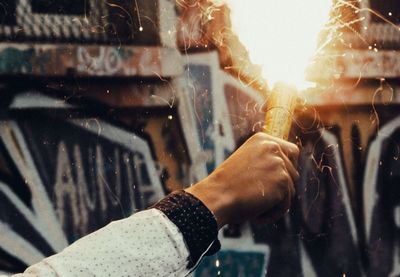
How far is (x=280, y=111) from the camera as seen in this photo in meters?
1.49

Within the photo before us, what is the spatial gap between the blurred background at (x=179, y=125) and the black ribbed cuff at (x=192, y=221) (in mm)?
848

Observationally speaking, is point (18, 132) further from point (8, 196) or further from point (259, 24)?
point (259, 24)

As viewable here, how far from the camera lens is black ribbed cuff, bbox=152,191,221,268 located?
1074mm

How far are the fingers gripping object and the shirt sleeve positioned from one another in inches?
16.4

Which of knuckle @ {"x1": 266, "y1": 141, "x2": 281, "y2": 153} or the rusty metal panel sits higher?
the rusty metal panel

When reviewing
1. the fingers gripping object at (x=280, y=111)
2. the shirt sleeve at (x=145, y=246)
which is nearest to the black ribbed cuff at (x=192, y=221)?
the shirt sleeve at (x=145, y=246)

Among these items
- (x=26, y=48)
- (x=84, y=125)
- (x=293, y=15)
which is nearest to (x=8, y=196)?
(x=84, y=125)

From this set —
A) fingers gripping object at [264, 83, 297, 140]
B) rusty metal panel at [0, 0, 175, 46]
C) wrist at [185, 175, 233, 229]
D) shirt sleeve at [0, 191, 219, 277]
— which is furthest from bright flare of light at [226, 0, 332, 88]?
shirt sleeve at [0, 191, 219, 277]

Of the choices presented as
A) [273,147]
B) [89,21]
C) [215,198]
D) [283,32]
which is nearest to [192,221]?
[215,198]

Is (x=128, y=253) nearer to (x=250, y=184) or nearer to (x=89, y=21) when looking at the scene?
(x=250, y=184)

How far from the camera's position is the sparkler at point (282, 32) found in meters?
1.71

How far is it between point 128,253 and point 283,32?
1008mm

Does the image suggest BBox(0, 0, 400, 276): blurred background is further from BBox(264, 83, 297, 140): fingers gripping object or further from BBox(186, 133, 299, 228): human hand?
BBox(186, 133, 299, 228): human hand

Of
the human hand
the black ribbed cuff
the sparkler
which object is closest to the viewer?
the black ribbed cuff
